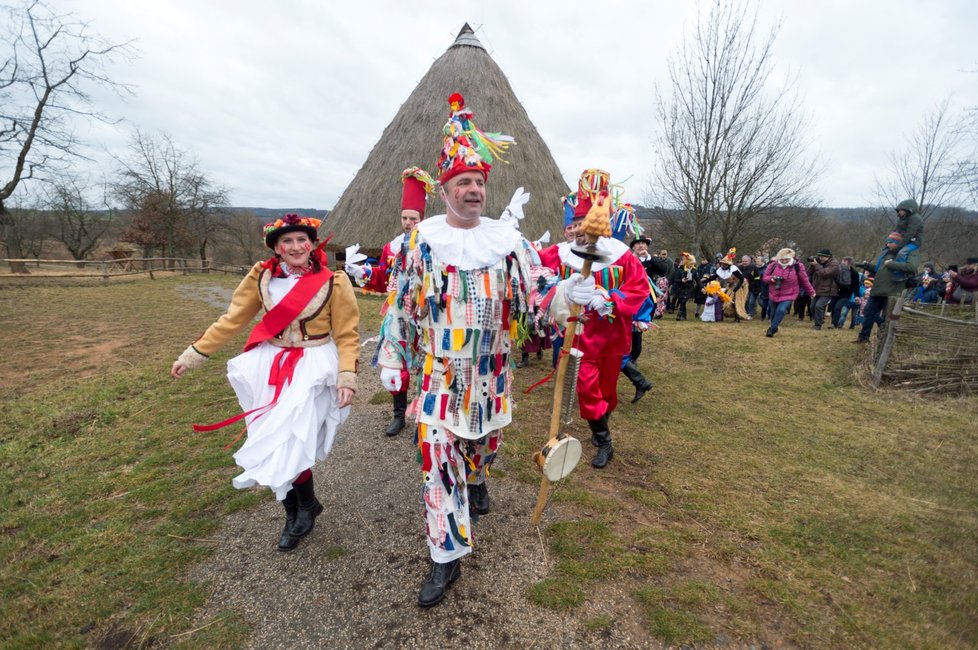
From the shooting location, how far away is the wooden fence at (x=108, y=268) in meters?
15.4

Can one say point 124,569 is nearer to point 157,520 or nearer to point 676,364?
point 157,520

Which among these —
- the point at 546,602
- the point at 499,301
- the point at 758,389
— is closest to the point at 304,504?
the point at 546,602

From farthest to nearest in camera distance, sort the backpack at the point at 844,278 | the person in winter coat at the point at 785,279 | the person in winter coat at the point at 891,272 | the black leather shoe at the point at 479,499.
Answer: the backpack at the point at 844,278
the person in winter coat at the point at 785,279
the person in winter coat at the point at 891,272
the black leather shoe at the point at 479,499

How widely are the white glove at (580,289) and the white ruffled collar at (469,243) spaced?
0.34m

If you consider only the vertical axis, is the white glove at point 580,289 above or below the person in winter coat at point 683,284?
above

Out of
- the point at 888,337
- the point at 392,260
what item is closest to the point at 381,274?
the point at 392,260

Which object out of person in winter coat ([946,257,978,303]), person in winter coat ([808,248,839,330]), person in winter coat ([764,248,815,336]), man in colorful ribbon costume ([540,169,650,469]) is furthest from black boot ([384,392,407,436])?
person in winter coat ([946,257,978,303])

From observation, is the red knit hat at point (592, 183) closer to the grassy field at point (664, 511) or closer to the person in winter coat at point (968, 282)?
the grassy field at point (664, 511)

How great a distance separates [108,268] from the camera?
1927cm

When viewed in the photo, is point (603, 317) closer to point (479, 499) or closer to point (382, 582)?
point (479, 499)

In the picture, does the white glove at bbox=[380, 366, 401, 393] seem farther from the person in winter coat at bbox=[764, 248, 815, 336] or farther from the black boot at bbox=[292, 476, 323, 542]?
the person in winter coat at bbox=[764, 248, 815, 336]

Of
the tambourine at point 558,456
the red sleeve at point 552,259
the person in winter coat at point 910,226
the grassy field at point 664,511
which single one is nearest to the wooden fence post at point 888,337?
the grassy field at point 664,511

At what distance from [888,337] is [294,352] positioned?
6415mm

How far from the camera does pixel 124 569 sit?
7.60 ft
